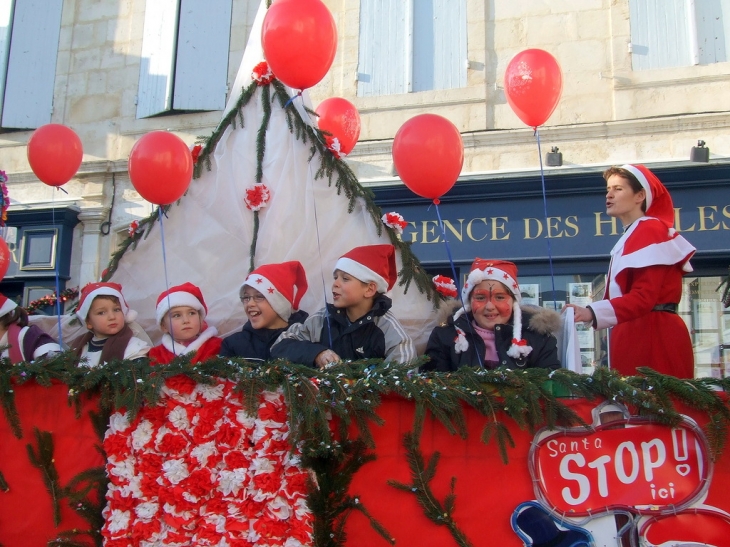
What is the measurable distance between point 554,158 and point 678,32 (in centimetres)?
184

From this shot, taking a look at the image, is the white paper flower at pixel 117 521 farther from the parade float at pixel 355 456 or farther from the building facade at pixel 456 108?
the building facade at pixel 456 108

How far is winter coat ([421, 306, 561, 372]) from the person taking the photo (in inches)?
128

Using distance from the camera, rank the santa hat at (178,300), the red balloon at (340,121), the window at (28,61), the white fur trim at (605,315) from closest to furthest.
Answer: the white fur trim at (605,315) → the santa hat at (178,300) → the red balloon at (340,121) → the window at (28,61)

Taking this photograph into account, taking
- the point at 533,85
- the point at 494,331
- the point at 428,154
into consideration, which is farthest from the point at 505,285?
the point at 533,85

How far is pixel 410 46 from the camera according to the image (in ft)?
27.3

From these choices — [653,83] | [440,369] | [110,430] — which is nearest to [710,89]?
[653,83]

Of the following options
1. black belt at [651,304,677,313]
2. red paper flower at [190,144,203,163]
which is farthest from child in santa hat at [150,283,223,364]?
black belt at [651,304,677,313]

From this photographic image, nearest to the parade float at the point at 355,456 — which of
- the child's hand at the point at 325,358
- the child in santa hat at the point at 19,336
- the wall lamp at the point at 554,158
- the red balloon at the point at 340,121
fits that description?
the child's hand at the point at 325,358

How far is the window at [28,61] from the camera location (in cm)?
941

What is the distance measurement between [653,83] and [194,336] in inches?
228

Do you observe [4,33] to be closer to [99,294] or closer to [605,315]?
[99,294]

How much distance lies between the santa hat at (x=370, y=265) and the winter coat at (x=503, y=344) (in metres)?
0.37

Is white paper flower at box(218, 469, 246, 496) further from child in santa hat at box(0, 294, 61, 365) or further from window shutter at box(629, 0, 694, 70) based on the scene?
window shutter at box(629, 0, 694, 70)

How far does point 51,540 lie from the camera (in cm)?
257
